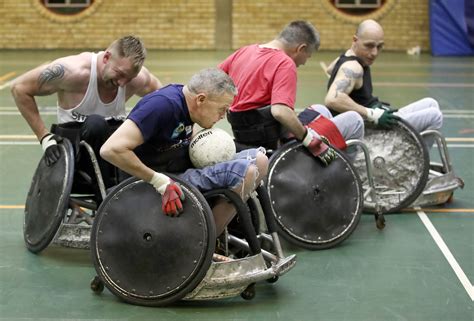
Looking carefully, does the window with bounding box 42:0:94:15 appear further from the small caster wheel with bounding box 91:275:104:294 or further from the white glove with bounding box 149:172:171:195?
the white glove with bounding box 149:172:171:195

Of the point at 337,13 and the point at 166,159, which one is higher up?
the point at 166,159

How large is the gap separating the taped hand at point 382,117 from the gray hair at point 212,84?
2261 millimetres

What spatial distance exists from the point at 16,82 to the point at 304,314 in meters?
2.64

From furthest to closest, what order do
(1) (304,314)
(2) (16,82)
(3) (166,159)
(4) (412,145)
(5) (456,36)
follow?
(5) (456,36) → (4) (412,145) → (2) (16,82) → (3) (166,159) → (1) (304,314)

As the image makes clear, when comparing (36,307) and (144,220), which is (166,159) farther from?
(36,307)

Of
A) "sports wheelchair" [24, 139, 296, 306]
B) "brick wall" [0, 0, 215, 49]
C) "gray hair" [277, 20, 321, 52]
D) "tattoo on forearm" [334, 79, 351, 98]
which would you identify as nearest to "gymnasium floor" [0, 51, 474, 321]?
"sports wheelchair" [24, 139, 296, 306]

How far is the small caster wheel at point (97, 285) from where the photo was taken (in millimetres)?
5395

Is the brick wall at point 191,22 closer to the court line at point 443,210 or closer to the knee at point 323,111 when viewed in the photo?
the court line at point 443,210

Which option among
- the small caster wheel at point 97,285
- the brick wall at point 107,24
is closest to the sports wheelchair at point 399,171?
the small caster wheel at point 97,285

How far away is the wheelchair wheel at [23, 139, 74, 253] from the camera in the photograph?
233 inches

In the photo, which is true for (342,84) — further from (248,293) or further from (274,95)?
(248,293)

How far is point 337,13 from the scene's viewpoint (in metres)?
19.5

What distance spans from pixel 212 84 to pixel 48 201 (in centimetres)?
157

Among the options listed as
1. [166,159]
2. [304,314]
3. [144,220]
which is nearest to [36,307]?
[144,220]
